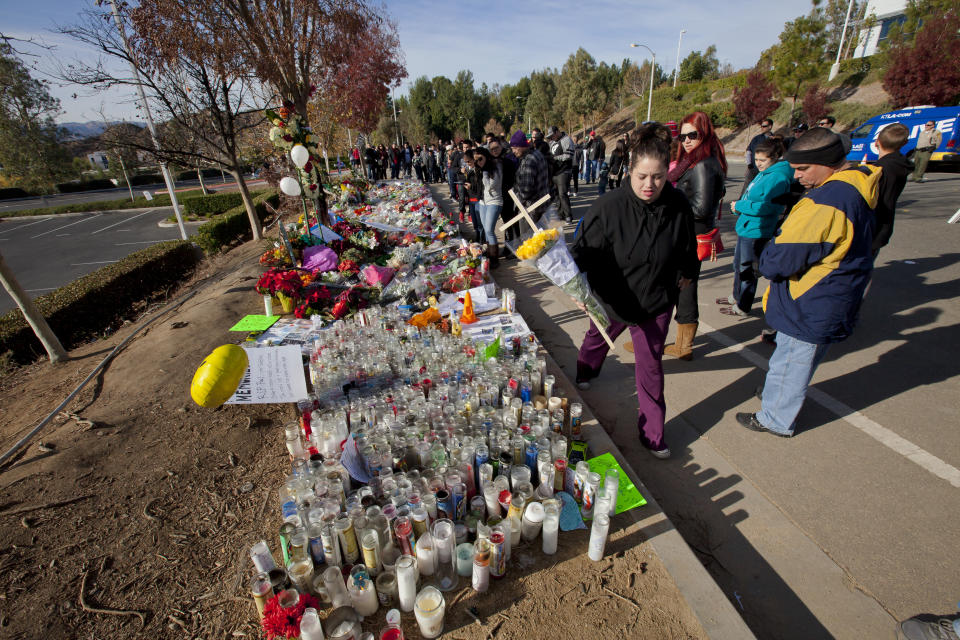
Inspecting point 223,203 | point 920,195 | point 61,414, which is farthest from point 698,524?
point 223,203

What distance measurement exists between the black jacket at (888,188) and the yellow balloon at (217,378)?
577 centimetres

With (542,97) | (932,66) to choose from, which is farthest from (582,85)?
(932,66)

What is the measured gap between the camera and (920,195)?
1055 cm

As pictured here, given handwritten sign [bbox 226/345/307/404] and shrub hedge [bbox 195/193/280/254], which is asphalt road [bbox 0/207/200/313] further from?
handwritten sign [bbox 226/345/307/404]

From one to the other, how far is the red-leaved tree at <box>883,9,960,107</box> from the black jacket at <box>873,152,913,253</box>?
24.6 m

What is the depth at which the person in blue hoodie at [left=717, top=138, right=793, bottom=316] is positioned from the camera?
3.88 meters

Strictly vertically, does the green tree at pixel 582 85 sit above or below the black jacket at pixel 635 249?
above

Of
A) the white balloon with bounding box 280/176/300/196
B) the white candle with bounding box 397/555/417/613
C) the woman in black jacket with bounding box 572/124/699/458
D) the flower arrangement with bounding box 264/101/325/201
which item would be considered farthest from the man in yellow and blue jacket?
the flower arrangement with bounding box 264/101/325/201

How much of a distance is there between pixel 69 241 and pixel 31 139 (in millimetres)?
15841

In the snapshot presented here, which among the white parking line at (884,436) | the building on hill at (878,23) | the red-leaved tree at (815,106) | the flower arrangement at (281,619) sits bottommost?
the white parking line at (884,436)

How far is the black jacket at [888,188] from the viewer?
4016mm

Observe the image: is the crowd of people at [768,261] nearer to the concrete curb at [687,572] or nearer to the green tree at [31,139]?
the concrete curb at [687,572]

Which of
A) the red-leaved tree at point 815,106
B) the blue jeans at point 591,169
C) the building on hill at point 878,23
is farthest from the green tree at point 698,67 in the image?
the blue jeans at point 591,169

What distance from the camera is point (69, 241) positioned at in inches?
722
